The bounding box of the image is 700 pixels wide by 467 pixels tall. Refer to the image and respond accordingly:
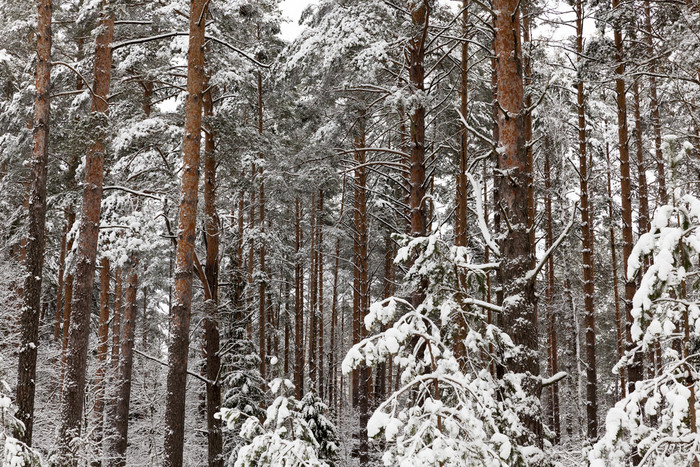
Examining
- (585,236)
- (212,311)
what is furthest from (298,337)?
(585,236)

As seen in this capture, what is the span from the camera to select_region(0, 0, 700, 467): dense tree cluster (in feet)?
11.7

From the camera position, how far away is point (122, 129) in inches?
458

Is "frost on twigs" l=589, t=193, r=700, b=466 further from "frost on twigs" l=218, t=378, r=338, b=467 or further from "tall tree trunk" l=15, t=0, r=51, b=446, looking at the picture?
"tall tree trunk" l=15, t=0, r=51, b=446

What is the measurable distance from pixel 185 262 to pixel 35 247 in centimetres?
263

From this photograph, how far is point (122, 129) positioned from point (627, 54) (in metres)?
11.3

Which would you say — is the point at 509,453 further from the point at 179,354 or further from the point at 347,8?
the point at 347,8

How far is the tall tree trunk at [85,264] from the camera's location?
8594 millimetres

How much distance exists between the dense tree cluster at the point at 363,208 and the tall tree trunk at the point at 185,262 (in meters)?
0.04

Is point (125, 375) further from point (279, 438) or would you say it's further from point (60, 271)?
point (279, 438)

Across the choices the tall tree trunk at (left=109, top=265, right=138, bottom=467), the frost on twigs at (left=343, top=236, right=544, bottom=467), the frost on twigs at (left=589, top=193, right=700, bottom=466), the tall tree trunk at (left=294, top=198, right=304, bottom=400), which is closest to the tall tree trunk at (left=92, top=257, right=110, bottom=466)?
the tall tree trunk at (left=109, top=265, right=138, bottom=467)

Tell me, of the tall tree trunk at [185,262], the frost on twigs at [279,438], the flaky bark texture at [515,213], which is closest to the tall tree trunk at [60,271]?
the tall tree trunk at [185,262]

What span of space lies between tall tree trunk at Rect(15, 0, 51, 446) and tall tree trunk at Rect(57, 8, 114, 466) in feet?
1.71

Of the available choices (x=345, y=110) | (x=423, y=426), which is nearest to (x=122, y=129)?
(x=345, y=110)

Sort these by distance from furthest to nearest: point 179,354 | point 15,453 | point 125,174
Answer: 1. point 125,174
2. point 179,354
3. point 15,453
